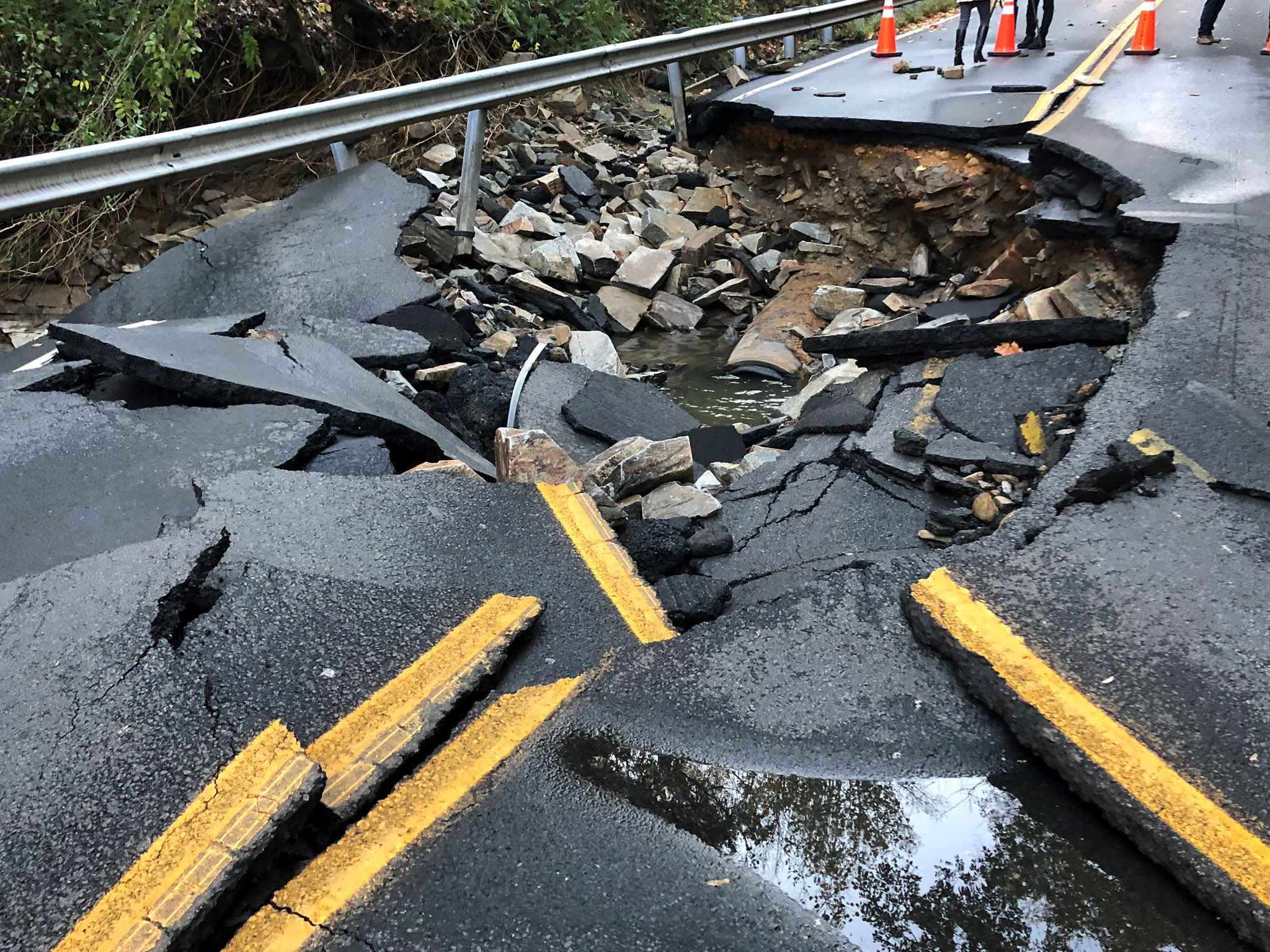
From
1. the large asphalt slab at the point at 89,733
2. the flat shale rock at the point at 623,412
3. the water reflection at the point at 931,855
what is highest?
the large asphalt slab at the point at 89,733

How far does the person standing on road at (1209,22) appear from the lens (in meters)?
11.0

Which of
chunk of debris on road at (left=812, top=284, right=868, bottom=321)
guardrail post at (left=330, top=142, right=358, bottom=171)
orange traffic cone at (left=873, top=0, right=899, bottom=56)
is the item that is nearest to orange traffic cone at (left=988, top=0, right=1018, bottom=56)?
orange traffic cone at (left=873, top=0, right=899, bottom=56)

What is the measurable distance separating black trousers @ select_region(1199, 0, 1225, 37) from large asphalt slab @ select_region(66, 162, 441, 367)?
33.6ft

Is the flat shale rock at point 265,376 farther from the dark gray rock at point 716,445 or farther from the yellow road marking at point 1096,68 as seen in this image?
the yellow road marking at point 1096,68

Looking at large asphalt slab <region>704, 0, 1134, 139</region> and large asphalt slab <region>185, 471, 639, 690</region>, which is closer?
large asphalt slab <region>185, 471, 639, 690</region>

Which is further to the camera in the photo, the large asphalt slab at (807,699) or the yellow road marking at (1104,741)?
the large asphalt slab at (807,699)

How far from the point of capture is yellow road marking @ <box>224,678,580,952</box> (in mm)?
2094

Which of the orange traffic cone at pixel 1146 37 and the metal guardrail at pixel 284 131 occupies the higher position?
the metal guardrail at pixel 284 131

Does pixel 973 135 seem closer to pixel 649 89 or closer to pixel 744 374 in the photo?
pixel 744 374

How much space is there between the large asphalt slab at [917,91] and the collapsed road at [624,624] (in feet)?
8.27

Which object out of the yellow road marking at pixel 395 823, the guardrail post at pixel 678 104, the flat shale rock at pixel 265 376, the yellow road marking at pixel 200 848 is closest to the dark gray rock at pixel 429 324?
the flat shale rock at pixel 265 376

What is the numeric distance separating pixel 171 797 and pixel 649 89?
1023 centimetres

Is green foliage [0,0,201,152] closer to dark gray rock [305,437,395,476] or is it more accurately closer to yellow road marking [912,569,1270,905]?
dark gray rock [305,437,395,476]

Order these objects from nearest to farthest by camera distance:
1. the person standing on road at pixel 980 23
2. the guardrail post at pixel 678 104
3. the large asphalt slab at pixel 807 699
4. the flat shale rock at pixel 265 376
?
the large asphalt slab at pixel 807 699 → the flat shale rock at pixel 265 376 → the guardrail post at pixel 678 104 → the person standing on road at pixel 980 23
